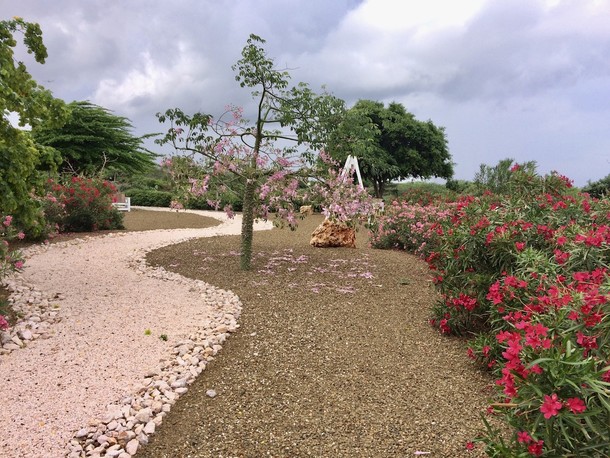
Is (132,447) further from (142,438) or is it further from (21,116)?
(21,116)

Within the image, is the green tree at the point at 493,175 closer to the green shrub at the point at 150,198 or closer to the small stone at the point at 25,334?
the small stone at the point at 25,334

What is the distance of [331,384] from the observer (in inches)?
131

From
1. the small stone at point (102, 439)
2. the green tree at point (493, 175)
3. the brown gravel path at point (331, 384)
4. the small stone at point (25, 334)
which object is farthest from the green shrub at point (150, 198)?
the small stone at point (102, 439)

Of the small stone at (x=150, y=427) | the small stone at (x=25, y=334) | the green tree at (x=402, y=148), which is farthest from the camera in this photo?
the green tree at (x=402, y=148)

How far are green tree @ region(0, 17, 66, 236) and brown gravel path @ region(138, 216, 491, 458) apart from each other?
106 inches

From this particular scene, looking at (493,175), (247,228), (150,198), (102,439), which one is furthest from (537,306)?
(150,198)

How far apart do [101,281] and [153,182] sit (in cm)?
2536

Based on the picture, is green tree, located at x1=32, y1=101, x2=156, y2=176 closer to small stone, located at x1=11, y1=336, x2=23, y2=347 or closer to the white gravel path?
the white gravel path

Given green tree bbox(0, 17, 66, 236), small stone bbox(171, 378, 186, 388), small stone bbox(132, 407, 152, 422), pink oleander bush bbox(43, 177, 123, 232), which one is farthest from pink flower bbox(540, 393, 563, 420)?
pink oleander bush bbox(43, 177, 123, 232)

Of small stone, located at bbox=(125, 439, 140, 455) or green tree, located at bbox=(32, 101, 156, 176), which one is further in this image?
green tree, located at bbox=(32, 101, 156, 176)

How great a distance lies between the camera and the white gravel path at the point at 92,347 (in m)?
2.81

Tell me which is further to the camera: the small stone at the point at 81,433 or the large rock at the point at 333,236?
the large rock at the point at 333,236

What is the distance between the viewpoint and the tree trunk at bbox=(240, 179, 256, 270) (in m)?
6.72

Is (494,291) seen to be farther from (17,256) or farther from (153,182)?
(153,182)
